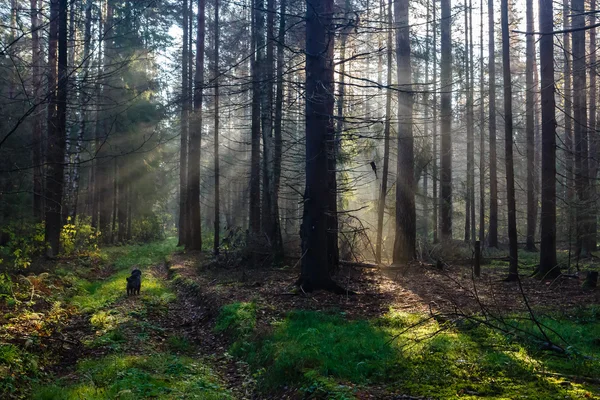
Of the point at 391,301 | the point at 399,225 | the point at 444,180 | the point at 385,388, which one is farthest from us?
the point at 444,180

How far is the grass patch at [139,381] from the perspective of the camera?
17.9 feet

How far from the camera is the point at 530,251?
22406 mm

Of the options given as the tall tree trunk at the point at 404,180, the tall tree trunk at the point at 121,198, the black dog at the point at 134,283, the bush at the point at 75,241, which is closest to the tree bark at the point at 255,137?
the tall tree trunk at the point at 404,180

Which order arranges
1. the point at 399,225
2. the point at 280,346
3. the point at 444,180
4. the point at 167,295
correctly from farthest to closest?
the point at 444,180 < the point at 399,225 < the point at 167,295 < the point at 280,346

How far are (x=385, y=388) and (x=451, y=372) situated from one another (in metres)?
0.84

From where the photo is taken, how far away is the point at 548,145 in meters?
13.2

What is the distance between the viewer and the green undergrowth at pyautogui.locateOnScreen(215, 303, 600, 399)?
4852 millimetres

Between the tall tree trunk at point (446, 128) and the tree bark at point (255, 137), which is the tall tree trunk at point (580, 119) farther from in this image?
the tree bark at point (255, 137)

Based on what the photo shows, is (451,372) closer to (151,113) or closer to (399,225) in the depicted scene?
(399,225)

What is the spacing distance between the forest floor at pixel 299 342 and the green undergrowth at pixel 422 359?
2 cm

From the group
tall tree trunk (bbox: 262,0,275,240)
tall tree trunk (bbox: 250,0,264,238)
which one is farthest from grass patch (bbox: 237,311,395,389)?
tall tree trunk (bbox: 250,0,264,238)

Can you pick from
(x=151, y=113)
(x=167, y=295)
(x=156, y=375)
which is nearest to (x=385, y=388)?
(x=156, y=375)

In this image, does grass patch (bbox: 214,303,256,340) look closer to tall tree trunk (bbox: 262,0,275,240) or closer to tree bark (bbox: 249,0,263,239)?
tall tree trunk (bbox: 262,0,275,240)

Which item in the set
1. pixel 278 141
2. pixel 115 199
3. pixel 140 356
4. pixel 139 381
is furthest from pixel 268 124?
pixel 115 199
